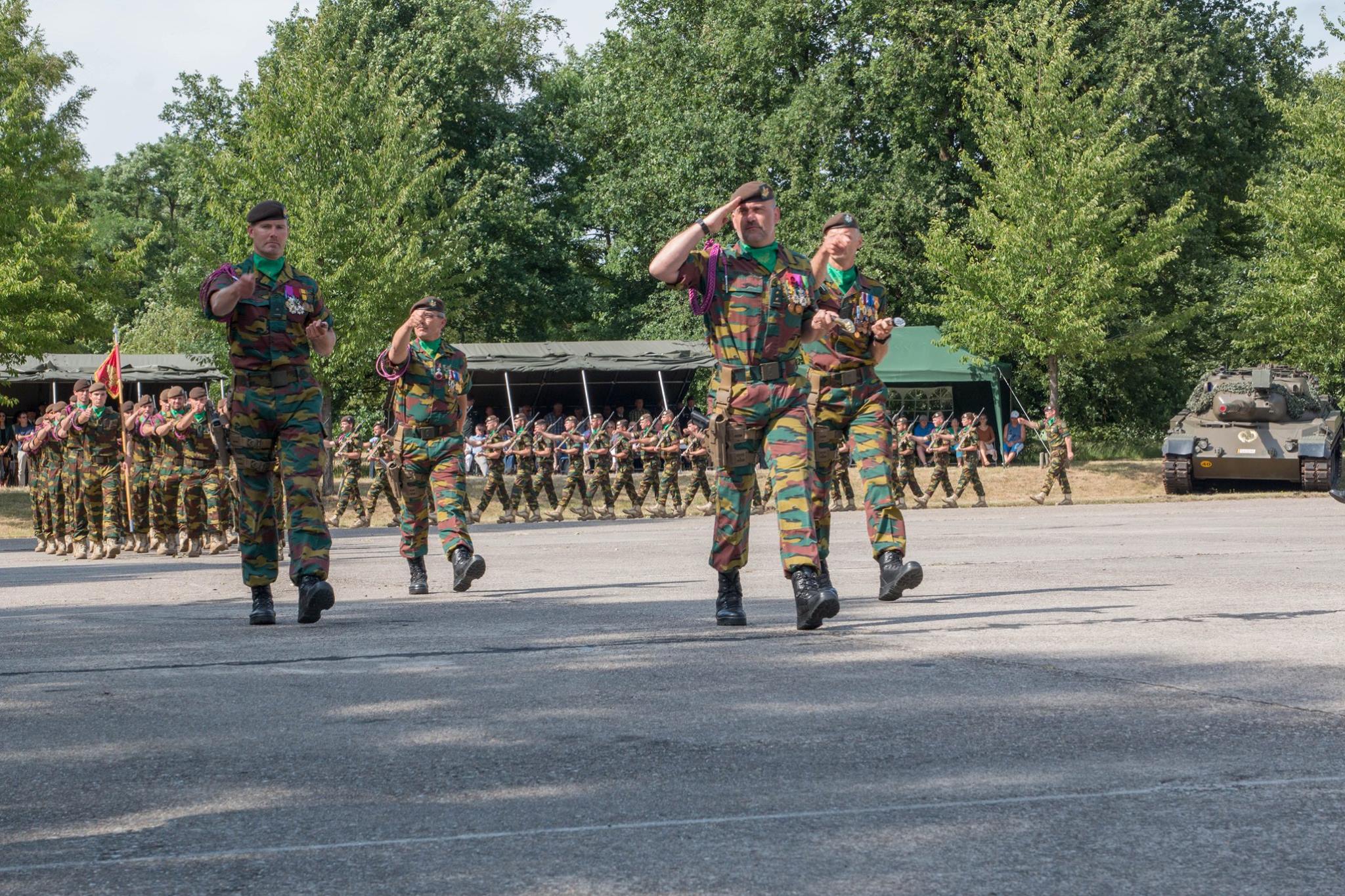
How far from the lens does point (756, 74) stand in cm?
4706

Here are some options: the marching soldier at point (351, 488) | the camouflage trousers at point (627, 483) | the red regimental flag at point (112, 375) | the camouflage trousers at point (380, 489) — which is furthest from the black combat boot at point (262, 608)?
the camouflage trousers at point (627, 483)

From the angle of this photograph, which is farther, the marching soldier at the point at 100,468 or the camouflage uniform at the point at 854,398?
the marching soldier at the point at 100,468

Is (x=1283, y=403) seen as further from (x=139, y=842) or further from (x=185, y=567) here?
(x=139, y=842)

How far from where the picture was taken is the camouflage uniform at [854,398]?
9398 mm

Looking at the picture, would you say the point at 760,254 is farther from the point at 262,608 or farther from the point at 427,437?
the point at 427,437

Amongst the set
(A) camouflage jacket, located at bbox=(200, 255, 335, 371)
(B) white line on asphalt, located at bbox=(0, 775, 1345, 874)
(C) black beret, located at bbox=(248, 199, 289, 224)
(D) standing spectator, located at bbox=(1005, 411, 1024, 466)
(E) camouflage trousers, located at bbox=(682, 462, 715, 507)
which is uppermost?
(C) black beret, located at bbox=(248, 199, 289, 224)

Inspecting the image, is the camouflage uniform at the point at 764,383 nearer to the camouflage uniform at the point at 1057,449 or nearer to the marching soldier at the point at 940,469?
the marching soldier at the point at 940,469

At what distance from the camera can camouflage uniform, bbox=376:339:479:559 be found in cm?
1128

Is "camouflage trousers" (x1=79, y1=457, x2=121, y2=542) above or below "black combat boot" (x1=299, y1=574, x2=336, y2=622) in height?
above

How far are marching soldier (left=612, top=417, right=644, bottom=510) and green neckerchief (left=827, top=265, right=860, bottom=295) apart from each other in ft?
62.6

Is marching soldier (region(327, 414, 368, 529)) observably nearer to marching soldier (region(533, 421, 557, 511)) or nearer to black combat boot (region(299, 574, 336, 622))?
marching soldier (region(533, 421, 557, 511))

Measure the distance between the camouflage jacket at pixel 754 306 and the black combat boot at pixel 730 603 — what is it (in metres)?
1.12

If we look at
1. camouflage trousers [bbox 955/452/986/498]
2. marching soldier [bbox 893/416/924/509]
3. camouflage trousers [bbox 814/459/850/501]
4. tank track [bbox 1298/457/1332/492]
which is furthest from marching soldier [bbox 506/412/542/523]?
tank track [bbox 1298/457/1332/492]

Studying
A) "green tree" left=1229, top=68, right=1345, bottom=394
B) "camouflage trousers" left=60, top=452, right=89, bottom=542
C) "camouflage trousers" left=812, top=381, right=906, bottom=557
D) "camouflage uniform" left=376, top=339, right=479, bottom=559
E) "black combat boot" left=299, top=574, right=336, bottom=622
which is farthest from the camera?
"green tree" left=1229, top=68, right=1345, bottom=394
